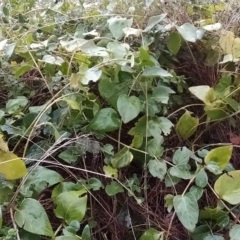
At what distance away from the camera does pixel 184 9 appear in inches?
35.7

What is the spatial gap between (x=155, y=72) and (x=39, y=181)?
0.24 meters

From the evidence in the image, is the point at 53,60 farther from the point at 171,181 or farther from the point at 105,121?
the point at 171,181

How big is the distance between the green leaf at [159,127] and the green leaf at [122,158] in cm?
5

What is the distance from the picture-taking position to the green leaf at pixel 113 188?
0.62 m

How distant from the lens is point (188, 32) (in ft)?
2.52

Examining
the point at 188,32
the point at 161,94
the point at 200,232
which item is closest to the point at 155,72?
the point at 161,94

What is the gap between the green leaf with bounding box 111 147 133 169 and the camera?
64 centimetres

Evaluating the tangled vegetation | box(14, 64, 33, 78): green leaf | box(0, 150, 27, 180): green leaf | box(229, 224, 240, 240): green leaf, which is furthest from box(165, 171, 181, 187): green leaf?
box(14, 64, 33, 78): green leaf

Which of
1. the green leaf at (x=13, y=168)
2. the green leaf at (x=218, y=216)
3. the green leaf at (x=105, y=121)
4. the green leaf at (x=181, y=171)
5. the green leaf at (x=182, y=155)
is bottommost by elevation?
the green leaf at (x=218, y=216)

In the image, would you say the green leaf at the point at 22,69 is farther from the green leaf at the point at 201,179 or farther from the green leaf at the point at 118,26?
the green leaf at the point at 201,179

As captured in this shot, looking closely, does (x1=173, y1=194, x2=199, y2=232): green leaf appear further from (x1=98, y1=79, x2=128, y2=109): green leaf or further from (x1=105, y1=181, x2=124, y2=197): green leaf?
(x1=98, y1=79, x2=128, y2=109): green leaf

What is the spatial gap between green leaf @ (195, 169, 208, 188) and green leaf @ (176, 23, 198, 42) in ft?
0.82

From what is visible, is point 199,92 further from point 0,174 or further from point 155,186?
point 0,174

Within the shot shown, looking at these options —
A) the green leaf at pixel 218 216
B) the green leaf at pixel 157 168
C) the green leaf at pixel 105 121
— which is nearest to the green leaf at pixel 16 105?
the green leaf at pixel 105 121
